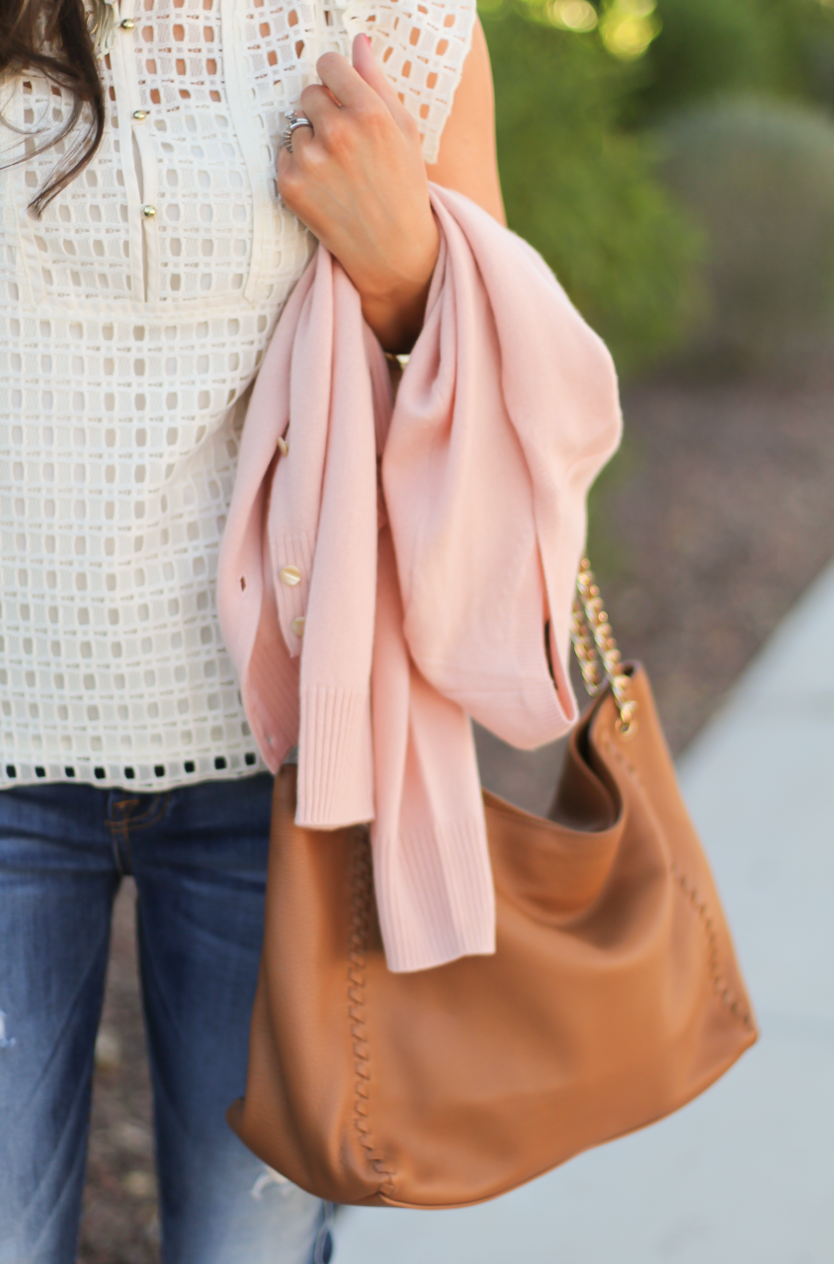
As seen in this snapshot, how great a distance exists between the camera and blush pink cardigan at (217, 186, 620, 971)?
1.14 m

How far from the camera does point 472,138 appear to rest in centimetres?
125

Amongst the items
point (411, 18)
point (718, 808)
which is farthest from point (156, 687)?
point (718, 808)

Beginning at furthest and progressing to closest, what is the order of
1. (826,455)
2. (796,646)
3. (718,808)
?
(826,455), (796,646), (718,808)

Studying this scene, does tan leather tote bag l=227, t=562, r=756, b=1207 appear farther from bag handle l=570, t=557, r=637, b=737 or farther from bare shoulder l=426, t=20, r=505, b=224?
bare shoulder l=426, t=20, r=505, b=224

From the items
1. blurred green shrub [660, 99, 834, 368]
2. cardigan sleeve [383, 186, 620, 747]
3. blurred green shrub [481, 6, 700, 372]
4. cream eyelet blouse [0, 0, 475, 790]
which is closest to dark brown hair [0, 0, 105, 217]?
cream eyelet blouse [0, 0, 475, 790]

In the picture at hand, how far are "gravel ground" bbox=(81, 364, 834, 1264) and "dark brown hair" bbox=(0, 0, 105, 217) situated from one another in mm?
2001

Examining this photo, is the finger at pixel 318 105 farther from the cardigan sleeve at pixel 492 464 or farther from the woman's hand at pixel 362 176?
the cardigan sleeve at pixel 492 464

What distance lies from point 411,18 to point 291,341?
0.35 metres

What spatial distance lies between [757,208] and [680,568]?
13.4ft

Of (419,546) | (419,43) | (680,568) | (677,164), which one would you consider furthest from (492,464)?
(677,164)

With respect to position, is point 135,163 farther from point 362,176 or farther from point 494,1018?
point 494,1018

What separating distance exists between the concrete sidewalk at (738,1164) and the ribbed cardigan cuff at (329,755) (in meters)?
1.35

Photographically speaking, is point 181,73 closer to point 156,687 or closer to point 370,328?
point 370,328

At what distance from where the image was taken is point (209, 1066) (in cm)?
137
